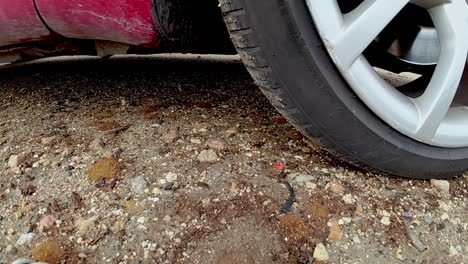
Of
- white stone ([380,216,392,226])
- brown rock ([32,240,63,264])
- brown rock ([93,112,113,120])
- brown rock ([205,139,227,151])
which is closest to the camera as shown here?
brown rock ([32,240,63,264])

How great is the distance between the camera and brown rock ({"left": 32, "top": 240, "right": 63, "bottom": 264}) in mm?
898

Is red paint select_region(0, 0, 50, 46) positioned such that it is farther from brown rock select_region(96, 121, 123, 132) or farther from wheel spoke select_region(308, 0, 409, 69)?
wheel spoke select_region(308, 0, 409, 69)

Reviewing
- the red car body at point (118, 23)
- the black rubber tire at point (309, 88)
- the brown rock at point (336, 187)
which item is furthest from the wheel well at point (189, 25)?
the brown rock at point (336, 187)

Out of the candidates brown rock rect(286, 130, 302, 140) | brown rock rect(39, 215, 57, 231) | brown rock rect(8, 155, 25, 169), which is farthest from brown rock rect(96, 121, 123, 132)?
brown rock rect(286, 130, 302, 140)

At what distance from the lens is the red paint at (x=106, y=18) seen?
1.12 m

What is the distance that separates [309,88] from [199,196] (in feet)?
1.20

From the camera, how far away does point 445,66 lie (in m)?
1.07

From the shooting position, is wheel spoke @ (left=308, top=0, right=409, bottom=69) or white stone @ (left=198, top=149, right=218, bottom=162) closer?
wheel spoke @ (left=308, top=0, right=409, bottom=69)

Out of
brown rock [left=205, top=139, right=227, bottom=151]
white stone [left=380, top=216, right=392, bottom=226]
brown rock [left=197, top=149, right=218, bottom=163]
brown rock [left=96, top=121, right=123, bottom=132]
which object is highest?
brown rock [left=197, top=149, right=218, bottom=163]

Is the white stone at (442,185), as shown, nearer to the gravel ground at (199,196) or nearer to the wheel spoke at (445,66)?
the gravel ground at (199,196)

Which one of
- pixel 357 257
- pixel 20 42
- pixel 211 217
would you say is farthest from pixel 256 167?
pixel 20 42

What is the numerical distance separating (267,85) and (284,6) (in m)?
0.18

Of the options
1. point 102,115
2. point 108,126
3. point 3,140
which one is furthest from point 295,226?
point 3,140

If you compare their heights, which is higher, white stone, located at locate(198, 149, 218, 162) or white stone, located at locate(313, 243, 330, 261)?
white stone, located at locate(198, 149, 218, 162)
